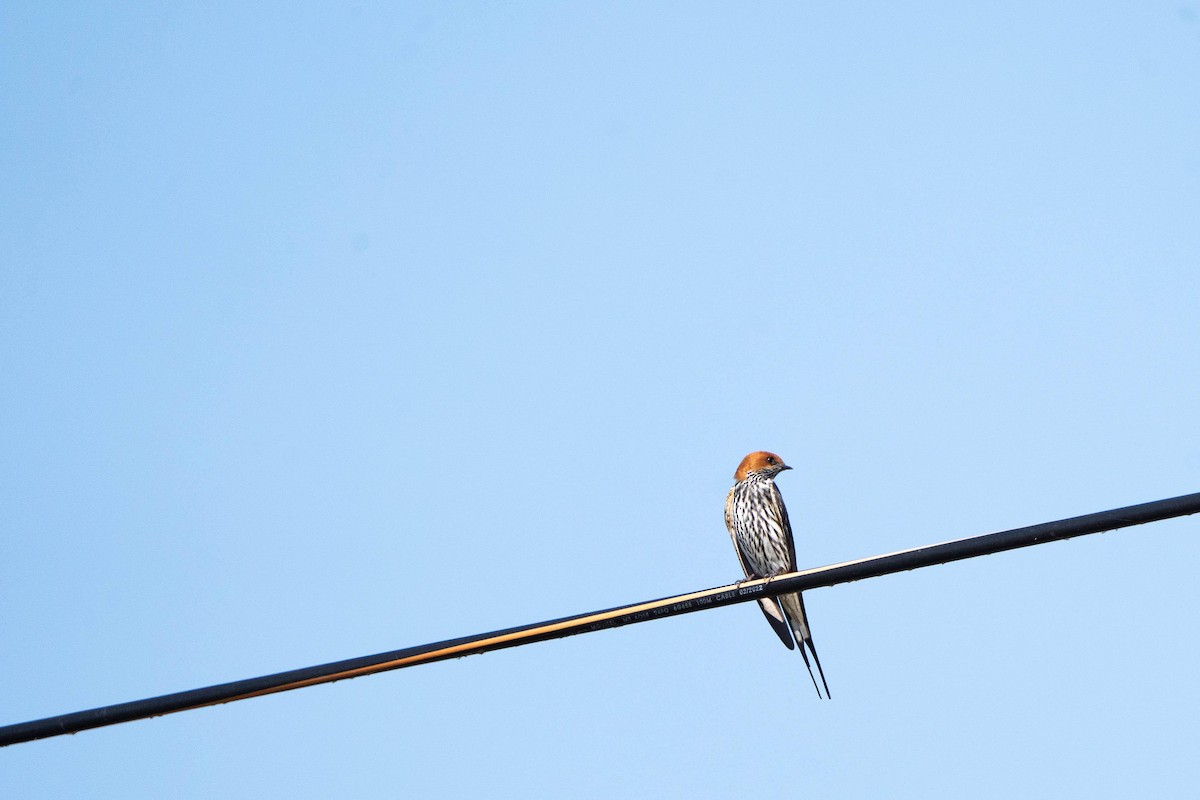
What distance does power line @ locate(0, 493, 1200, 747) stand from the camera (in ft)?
17.3

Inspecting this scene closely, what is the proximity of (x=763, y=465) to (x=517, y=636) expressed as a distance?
7518mm

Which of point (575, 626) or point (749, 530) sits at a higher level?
point (749, 530)

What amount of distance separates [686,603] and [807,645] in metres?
6.49

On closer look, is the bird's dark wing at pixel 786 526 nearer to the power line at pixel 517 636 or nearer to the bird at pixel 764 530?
the bird at pixel 764 530

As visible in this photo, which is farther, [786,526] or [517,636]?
[786,526]

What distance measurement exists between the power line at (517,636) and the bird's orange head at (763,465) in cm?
702

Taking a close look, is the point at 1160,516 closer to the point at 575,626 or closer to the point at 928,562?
the point at 928,562

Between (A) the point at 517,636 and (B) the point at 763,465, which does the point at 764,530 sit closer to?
(B) the point at 763,465

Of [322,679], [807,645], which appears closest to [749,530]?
[807,645]

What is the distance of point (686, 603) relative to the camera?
5875 millimetres

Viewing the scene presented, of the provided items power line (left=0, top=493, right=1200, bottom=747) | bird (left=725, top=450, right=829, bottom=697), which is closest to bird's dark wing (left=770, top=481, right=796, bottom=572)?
bird (left=725, top=450, right=829, bottom=697)

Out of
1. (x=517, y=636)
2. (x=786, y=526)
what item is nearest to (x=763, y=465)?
(x=786, y=526)

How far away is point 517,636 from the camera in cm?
559

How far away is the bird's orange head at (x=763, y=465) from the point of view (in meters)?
12.8
